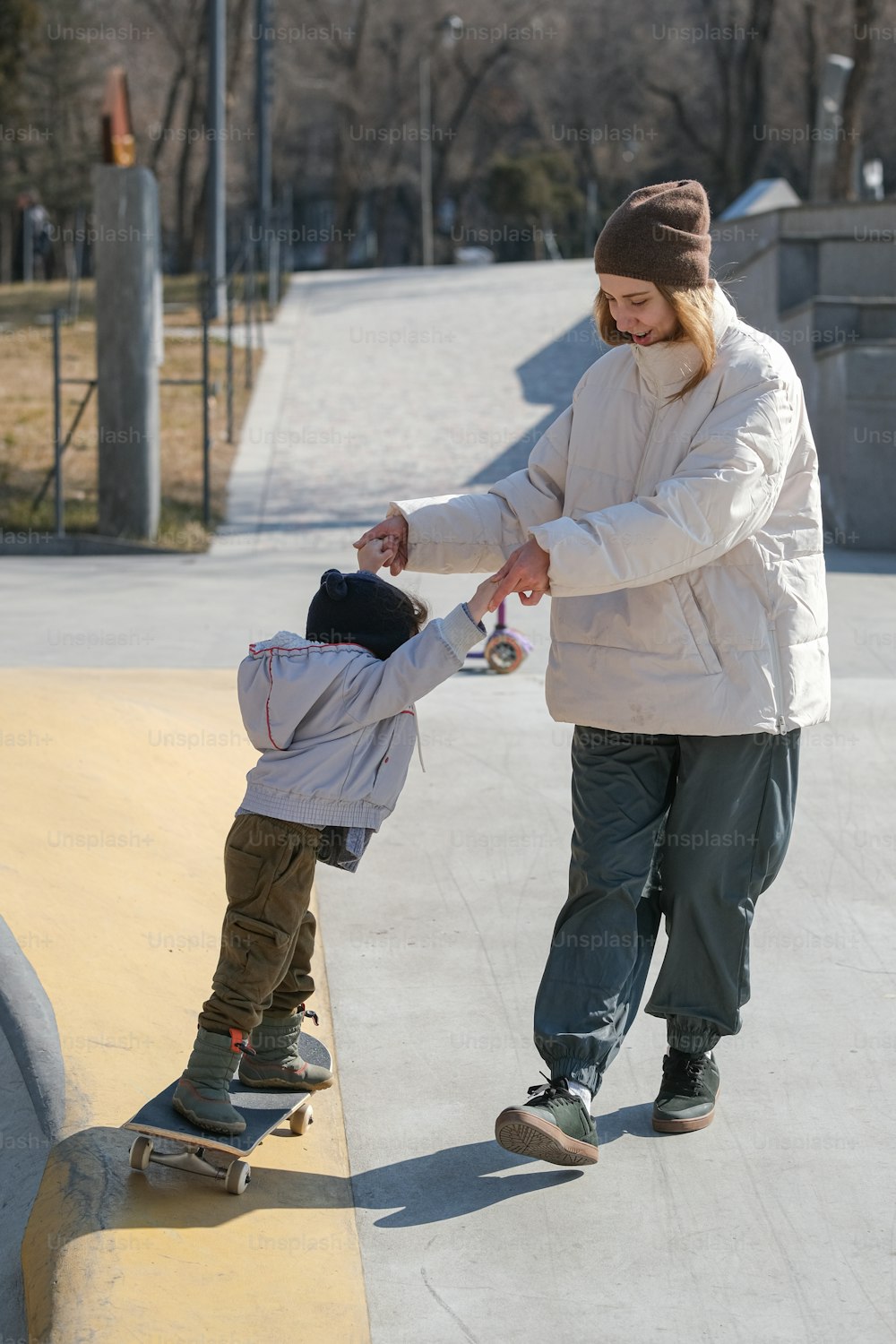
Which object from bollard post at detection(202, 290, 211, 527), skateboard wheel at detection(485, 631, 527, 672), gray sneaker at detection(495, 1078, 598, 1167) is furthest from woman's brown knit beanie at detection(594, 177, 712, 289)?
bollard post at detection(202, 290, 211, 527)

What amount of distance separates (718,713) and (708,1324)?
1141 millimetres

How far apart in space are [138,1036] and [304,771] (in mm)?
1029

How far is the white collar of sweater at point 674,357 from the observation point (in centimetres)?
313

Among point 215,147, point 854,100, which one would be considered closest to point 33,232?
point 215,147

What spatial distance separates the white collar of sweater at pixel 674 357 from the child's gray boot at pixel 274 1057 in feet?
5.06

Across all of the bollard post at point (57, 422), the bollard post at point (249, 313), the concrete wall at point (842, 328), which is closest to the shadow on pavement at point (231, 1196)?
the concrete wall at point (842, 328)

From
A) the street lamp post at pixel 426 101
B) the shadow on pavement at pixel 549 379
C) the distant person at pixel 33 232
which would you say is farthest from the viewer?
the street lamp post at pixel 426 101

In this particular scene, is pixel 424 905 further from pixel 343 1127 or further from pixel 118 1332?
pixel 118 1332

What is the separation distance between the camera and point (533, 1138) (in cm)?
305

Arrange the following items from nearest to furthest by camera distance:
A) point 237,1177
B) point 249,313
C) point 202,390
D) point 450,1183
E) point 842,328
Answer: point 237,1177
point 450,1183
point 842,328
point 202,390
point 249,313

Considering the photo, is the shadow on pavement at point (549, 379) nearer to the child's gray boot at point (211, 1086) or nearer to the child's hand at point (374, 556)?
the child's hand at point (374, 556)

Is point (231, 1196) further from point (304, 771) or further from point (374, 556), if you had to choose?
point (374, 556)

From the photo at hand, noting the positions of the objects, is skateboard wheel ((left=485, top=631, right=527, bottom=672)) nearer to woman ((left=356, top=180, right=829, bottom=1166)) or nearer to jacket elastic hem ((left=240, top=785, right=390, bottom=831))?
woman ((left=356, top=180, right=829, bottom=1166))

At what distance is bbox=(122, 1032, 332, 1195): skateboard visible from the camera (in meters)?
3.04
